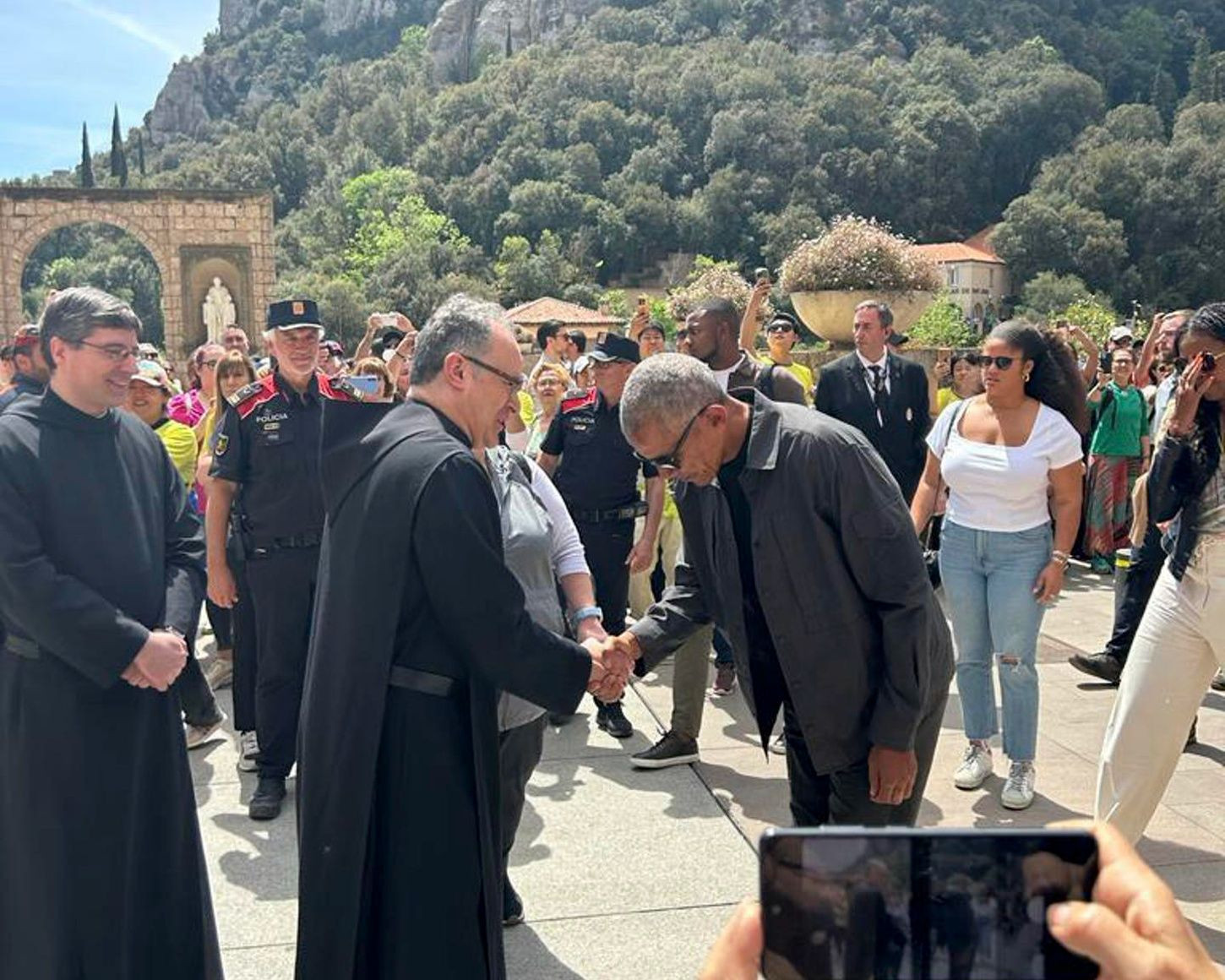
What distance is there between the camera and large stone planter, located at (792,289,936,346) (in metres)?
11.0

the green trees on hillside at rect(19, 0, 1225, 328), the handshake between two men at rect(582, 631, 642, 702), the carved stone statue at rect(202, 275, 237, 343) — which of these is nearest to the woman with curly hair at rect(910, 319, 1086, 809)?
the handshake between two men at rect(582, 631, 642, 702)

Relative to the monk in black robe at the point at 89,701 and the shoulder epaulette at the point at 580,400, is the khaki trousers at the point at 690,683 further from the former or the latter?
the monk in black robe at the point at 89,701

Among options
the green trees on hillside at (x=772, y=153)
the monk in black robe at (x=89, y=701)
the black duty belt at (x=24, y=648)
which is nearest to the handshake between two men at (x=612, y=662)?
the monk in black robe at (x=89, y=701)

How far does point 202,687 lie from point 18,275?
4457 cm

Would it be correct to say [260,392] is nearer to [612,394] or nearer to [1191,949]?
[612,394]

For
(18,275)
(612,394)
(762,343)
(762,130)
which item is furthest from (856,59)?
(612,394)

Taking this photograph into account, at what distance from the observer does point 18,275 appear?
138 ft

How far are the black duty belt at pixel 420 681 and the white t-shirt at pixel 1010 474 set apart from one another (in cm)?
287

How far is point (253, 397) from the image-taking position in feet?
16.6

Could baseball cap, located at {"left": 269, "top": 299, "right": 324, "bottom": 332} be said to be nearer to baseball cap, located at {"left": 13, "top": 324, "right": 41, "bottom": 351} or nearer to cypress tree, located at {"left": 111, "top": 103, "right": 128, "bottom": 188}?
baseball cap, located at {"left": 13, "top": 324, "right": 41, "bottom": 351}

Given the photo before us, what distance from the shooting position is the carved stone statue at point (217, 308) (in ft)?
128

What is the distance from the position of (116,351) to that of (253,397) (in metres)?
1.87

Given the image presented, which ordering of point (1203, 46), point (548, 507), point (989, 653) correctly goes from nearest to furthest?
point (548, 507)
point (989, 653)
point (1203, 46)

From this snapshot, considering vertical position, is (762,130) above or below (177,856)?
above
